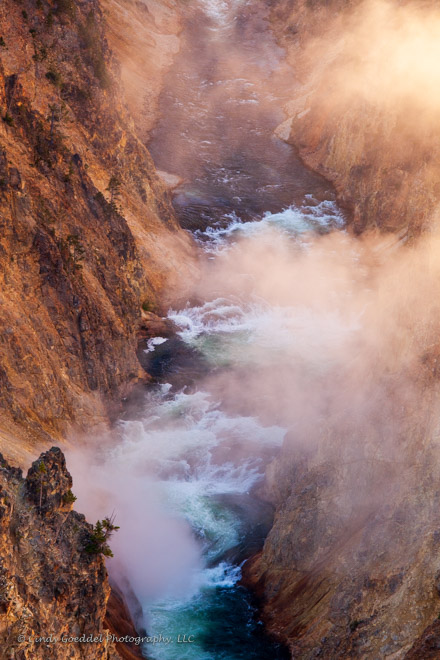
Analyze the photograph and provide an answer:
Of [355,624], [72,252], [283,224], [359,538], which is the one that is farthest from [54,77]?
[355,624]

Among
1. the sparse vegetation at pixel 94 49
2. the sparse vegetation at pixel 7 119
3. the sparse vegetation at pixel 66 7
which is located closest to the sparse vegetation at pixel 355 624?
the sparse vegetation at pixel 7 119

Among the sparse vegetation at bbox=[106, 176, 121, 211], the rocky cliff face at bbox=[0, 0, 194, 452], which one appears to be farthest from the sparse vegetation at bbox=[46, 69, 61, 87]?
the sparse vegetation at bbox=[106, 176, 121, 211]

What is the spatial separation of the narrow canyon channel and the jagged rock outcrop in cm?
458

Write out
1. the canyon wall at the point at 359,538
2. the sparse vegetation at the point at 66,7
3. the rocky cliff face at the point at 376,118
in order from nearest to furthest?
the canyon wall at the point at 359,538 < the sparse vegetation at the point at 66,7 < the rocky cliff face at the point at 376,118

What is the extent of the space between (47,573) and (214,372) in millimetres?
17938

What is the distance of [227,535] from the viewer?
20688 millimetres

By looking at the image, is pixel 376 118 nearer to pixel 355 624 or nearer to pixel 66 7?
pixel 66 7

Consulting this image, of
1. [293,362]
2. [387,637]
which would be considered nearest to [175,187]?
[293,362]

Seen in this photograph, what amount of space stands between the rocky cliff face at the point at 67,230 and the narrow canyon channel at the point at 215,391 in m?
2.32

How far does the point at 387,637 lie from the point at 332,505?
15.4 feet

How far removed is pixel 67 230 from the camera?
24438 millimetres

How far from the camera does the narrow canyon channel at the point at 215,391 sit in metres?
18.1

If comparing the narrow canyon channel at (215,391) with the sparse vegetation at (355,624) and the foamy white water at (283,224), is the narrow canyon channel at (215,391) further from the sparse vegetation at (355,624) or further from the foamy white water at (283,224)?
the sparse vegetation at (355,624)

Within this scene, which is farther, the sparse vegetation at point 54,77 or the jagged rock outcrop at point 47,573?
the sparse vegetation at point 54,77
